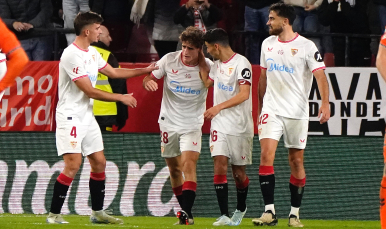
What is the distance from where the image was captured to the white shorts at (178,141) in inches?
346

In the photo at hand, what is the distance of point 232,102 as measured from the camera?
27.2ft

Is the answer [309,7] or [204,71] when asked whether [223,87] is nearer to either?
[204,71]

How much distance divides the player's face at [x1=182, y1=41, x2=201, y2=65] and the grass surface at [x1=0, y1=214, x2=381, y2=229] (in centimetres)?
197

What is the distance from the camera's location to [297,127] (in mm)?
8336

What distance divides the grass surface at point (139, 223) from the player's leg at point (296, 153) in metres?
0.20

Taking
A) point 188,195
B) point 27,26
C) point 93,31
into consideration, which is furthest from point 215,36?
point 27,26

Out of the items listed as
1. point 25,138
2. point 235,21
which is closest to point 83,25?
point 25,138

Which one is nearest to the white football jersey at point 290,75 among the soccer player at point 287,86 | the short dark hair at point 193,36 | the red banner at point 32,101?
the soccer player at point 287,86

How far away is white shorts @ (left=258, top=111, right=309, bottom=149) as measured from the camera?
8242 millimetres

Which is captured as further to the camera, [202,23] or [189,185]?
[202,23]

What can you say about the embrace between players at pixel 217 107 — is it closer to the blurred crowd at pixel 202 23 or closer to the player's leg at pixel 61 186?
the player's leg at pixel 61 186

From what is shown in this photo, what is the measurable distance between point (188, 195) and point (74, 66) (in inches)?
77.5

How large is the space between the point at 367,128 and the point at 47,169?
15.6 feet

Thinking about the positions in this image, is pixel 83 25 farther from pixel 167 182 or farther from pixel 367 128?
pixel 367 128
